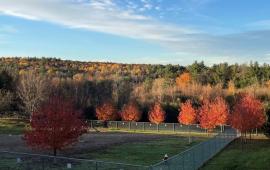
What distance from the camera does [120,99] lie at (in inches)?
4833

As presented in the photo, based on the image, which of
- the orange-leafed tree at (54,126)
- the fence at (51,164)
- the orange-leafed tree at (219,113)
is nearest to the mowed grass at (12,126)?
the orange-leafed tree at (219,113)

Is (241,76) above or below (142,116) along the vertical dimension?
above

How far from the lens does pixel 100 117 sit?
10744cm

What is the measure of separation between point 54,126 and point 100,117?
69.5 meters

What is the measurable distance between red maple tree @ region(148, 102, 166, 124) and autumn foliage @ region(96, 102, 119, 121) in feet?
31.0

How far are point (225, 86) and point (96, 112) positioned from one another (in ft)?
149

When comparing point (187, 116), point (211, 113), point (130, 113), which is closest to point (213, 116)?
point (211, 113)

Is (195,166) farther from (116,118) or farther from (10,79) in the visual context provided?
(10,79)

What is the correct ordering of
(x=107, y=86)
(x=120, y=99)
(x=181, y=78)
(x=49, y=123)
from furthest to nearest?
1. (x=181, y=78)
2. (x=107, y=86)
3. (x=120, y=99)
4. (x=49, y=123)

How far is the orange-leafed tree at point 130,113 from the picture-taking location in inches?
4087

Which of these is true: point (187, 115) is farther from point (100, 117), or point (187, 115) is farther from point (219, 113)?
point (100, 117)

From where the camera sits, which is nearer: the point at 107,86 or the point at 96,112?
the point at 96,112

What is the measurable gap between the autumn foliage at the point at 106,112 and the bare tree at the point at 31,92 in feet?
41.4

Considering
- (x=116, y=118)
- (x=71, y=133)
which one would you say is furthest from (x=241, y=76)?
(x=71, y=133)
